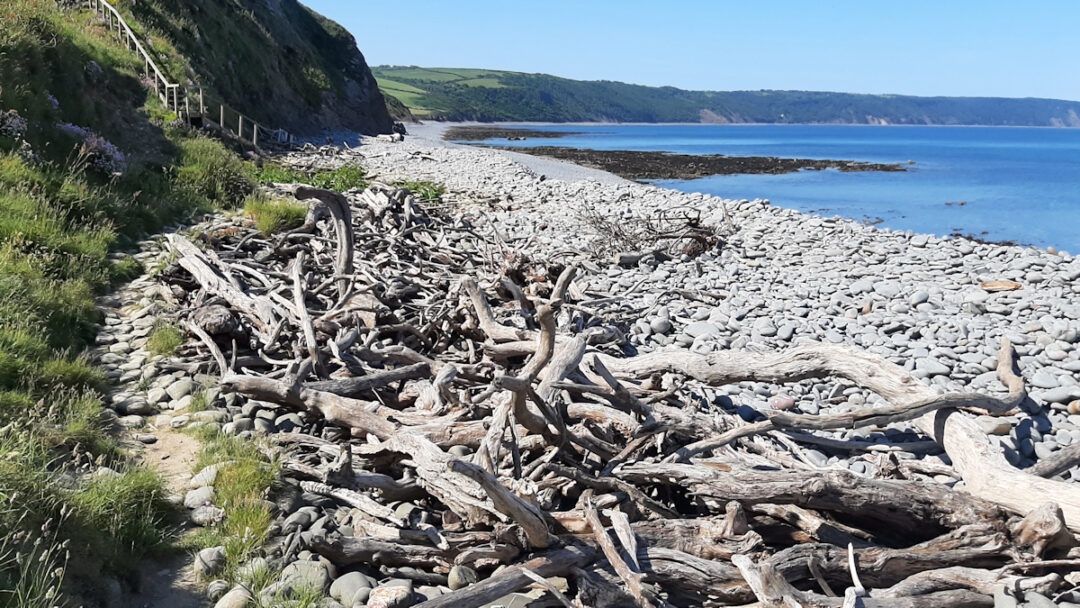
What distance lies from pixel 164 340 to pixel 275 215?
14.3 ft

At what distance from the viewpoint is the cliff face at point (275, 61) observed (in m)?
28.0

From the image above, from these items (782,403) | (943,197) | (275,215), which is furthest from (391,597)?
(943,197)

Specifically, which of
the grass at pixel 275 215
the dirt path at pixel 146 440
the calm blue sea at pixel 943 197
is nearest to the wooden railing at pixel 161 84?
the grass at pixel 275 215

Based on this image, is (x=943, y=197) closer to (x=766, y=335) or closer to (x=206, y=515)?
(x=766, y=335)

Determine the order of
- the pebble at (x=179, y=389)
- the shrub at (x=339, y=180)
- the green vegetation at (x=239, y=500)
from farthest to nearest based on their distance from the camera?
the shrub at (x=339, y=180)
the pebble at (x=179, y=389)
the green vegetation at (x=239, y=500)

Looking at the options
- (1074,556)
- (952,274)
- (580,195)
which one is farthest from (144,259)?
(580,195)

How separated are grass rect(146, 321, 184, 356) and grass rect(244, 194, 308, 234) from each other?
11.7 ft

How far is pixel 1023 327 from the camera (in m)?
7.38

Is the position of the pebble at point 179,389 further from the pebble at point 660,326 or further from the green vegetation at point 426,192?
the green vegetation at point 426,192

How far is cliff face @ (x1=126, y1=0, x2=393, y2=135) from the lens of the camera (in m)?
28.0

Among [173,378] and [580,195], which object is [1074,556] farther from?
[580,195]

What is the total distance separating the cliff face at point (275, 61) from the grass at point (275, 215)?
15.4 metres

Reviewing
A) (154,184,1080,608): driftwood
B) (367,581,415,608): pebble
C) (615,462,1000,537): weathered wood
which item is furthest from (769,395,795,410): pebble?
(367,581,415,608): pebble

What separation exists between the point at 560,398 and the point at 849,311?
5339 millimetres
